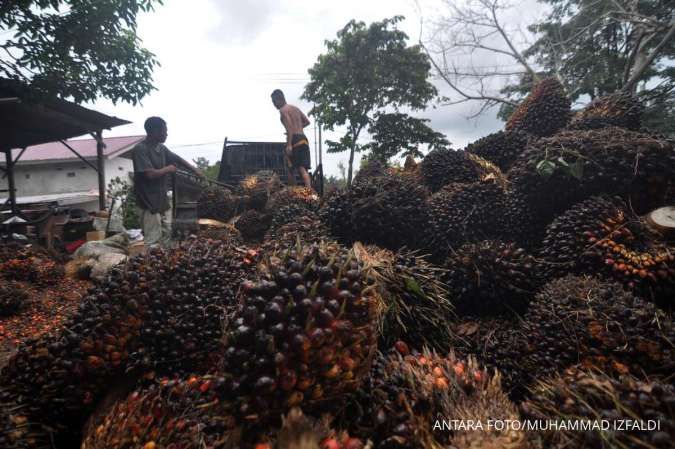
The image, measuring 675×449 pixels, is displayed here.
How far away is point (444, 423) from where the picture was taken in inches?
46.4

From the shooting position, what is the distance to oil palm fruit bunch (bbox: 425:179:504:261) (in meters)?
2.71

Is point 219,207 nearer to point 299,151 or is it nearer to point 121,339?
point 299,151

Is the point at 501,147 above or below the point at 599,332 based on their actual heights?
above

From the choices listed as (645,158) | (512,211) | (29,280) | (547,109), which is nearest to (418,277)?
(512,211)

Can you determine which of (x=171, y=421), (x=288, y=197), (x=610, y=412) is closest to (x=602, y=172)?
(x=610, y=412)

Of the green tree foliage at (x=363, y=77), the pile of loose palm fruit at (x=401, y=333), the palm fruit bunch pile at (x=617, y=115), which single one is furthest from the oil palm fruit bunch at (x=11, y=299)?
the green tree foliage at (x=363, y=77)

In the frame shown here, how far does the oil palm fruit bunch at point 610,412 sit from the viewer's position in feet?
3.10

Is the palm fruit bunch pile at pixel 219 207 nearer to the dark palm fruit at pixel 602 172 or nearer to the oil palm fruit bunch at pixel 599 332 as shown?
the dark palm fruit at pixel 602 172

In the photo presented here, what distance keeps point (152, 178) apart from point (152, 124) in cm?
90

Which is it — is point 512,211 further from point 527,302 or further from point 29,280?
point 29,280

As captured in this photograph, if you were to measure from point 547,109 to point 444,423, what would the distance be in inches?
173

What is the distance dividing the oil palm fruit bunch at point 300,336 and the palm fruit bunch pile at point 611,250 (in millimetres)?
1611

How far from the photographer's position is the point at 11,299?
4914mm

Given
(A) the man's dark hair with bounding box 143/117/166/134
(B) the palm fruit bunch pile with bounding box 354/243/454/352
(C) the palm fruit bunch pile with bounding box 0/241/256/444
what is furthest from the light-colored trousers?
(B) the palm fruit bunch pile with bounding box 354/243/454/352
